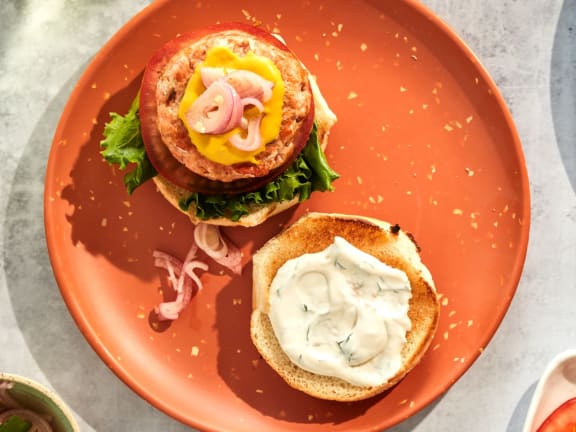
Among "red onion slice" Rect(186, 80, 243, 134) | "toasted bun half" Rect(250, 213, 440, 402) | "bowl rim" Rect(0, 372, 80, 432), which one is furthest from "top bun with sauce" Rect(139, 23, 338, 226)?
"bowl rim" Rect(0, 372, 80, 432)

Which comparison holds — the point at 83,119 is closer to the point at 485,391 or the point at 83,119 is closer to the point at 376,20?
the point at 376,20

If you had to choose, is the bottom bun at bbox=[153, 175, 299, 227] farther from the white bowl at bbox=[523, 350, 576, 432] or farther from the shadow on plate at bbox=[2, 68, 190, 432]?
the white bowl at bbox=[523, 350, 576, 432]

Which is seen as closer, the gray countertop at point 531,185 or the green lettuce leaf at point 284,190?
the green lettuce leaf at point 284,190

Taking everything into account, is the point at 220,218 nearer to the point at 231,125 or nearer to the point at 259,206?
the point at 259,206

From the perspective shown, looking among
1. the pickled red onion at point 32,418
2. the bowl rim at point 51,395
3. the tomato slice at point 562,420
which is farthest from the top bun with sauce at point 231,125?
the tomato slice at point 562,420

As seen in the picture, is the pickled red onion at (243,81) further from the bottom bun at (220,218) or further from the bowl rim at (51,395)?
the bowl rim at (51,395)

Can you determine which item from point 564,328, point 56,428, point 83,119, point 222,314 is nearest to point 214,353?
point 222,314
